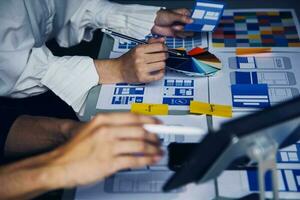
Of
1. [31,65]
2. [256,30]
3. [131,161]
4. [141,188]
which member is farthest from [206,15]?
[131,161]

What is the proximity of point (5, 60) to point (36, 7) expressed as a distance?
10.1 inches

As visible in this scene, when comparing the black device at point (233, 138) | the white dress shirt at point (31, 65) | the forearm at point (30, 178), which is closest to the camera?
the black device at point (233, 138)

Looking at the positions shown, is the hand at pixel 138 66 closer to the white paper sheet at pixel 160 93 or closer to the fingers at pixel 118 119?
the white paper sheet at pixel 160 93

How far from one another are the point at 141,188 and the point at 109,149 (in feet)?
0.83

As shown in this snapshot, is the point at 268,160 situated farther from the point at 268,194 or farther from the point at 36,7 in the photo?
the point at 36,7

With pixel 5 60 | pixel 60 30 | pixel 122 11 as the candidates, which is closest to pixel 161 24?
pixel 122 11

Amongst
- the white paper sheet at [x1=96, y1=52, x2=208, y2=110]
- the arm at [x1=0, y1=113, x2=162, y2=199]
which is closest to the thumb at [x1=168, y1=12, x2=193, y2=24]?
the white paper sheet at [x1=96, y1=52, x2=208, y2=110]

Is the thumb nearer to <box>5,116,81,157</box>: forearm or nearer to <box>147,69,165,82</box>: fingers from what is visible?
<box>147,69,165,82</box>: fingers

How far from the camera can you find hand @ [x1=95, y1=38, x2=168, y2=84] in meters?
1.21

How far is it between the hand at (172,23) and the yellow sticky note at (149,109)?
38 centimetres

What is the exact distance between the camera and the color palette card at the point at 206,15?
4.36 feet

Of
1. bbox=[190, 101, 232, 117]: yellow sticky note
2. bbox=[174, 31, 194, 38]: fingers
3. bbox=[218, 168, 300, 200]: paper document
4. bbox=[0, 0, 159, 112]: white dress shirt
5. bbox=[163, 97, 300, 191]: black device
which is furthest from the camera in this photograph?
bbox=[174, 31, 194, 38]: fingers

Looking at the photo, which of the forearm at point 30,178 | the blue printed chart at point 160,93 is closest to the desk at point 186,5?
the blue printed chart at point 160,93

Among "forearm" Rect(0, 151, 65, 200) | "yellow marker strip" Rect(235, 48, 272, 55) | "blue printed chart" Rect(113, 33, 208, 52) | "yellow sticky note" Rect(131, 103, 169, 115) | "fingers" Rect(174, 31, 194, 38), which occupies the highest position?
"fingers" Rect(174, 31, 194, 38)
